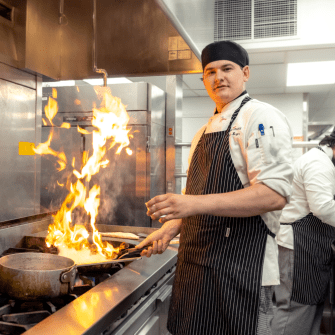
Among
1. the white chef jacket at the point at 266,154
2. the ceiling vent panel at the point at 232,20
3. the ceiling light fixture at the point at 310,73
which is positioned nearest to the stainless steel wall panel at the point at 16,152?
the white chef jacket at the point at 266,154

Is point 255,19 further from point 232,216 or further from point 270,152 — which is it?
point 232,216

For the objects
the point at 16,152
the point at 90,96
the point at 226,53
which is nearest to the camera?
the point at 226,53

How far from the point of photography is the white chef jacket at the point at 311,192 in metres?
2.11

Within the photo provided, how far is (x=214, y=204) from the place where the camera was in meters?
1.06

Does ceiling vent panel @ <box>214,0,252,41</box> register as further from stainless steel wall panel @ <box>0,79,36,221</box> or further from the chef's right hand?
the chef's right hand

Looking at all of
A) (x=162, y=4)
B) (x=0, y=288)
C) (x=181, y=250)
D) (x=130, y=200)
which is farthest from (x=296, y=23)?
(x=0, y=288)

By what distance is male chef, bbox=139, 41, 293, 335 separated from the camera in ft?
3.53

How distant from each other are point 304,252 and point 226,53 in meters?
1.49

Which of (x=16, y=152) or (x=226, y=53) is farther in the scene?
(x=16, y=152)

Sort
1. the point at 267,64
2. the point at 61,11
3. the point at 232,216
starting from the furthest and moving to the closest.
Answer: the point at 267,64 → the point at 61,11 → the point at 232,216

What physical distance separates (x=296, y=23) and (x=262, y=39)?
14.2 inches

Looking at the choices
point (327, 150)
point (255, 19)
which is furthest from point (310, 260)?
point (255, 19)

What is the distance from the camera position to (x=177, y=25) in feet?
4.48

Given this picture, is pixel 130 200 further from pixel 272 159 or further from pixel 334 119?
pixel 334 119
